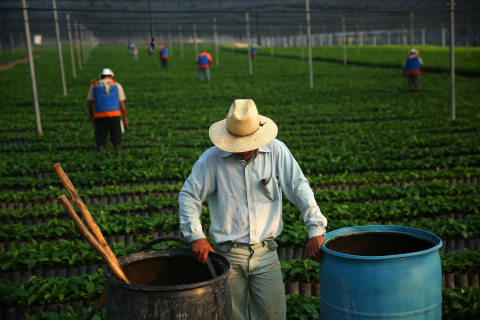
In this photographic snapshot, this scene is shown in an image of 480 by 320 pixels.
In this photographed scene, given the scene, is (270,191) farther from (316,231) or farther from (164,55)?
(164,55)

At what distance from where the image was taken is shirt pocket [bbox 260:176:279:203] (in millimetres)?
3168

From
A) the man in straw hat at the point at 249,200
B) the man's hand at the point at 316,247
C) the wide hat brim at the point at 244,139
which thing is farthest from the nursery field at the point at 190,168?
the wide hat brim at the point at 244,139

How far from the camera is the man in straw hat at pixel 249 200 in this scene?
3.14 metres

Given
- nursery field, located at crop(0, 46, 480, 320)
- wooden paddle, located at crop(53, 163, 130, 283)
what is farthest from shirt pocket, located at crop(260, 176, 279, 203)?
nursery field, located at crop(0, 46, 480, 320)

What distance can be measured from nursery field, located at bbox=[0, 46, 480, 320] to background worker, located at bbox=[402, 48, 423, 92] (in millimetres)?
535

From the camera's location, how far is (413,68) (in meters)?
18.9

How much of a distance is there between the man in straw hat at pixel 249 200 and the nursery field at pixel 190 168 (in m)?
0.85

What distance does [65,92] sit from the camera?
2111cm

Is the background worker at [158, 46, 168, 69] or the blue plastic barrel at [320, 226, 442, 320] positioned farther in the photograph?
the background worker at [158, 46, 168, 69]

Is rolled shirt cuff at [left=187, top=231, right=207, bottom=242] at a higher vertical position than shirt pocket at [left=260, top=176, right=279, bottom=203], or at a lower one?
lower

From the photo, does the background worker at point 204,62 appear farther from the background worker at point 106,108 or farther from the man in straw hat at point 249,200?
the man in straw hat at point 249,200

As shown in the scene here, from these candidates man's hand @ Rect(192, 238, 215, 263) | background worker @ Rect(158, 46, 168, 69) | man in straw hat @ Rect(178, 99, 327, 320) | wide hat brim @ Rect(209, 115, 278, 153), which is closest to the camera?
man's hand @ Rect(192, 238, 215, 263)

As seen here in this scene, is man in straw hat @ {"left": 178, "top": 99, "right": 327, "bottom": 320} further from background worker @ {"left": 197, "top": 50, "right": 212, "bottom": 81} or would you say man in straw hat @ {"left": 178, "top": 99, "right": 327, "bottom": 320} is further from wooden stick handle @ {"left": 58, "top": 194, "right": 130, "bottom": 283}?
background worker @ {"left": 197, "top": 50, "right": 212, "bottom": 81}

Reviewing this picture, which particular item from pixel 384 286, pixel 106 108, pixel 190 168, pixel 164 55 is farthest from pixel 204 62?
pixel 384 286
